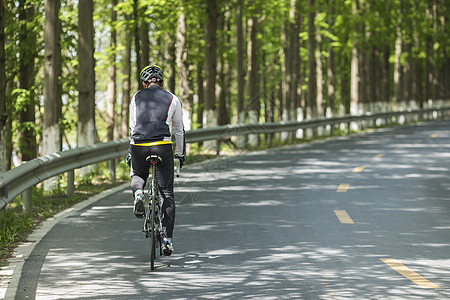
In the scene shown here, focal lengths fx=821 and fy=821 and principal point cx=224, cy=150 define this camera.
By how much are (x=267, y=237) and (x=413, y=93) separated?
162 feet

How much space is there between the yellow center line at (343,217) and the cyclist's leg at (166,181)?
335 centimetres

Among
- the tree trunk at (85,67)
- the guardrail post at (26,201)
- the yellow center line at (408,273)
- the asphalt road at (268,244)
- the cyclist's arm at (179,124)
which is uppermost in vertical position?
the tree trunk at (85,67)

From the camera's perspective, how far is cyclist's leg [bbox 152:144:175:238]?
837 centimetres

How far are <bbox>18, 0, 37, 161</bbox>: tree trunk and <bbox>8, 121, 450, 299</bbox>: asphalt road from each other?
5807mm

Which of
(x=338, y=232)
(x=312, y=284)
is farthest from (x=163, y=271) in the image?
(x=338, y=232)

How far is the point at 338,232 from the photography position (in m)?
10.3

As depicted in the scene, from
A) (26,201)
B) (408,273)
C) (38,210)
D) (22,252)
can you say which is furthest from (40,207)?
(408,273)

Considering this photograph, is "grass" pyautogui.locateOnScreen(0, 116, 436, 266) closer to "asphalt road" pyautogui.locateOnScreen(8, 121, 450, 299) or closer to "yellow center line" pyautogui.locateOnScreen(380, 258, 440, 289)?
"asphalt road" pyautogui.locateOnScreen(8, 121, 450, 299)

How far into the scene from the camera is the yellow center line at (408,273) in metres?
7.33

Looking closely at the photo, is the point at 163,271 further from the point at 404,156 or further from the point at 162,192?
the point at 404,156

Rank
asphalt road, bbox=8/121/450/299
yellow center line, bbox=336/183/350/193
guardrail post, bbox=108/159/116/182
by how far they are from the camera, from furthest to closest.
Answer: guardrail post, bbox=108/159/116/182 → yellow center line, bbox=336/183/350/193 → asphalt road, bbox=8/121/450/299

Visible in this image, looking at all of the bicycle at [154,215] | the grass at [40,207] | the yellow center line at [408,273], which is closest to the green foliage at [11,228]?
the grass at [40,207]

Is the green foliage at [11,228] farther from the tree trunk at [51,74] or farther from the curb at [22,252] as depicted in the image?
the tree trunk at [51,74]

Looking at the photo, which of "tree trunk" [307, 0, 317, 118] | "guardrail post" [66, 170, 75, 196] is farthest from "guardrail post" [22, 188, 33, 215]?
"tree trunk" [307, 0, 317, 118]
